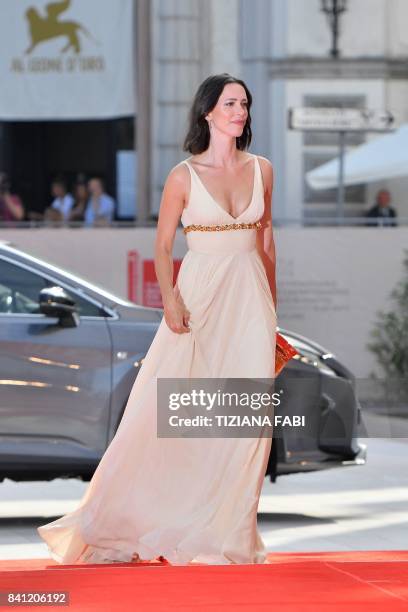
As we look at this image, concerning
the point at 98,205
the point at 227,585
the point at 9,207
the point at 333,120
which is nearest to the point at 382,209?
the point at 333,120

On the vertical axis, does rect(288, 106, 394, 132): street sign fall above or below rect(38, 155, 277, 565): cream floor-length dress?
above

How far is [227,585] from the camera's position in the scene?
18.3ft

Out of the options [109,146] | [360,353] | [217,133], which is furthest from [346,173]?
[217,133]

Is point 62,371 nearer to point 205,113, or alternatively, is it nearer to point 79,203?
point 205,113

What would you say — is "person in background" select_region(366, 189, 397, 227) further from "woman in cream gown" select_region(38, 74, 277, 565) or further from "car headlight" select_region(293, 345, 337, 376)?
"woman in cream gown" select_region(38, 74, 277, 565)

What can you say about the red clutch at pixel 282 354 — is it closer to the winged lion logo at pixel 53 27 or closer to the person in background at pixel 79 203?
the person in background at pixel 79 203

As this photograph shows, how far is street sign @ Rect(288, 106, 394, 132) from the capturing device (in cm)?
1850

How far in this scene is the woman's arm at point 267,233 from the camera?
6.39 m

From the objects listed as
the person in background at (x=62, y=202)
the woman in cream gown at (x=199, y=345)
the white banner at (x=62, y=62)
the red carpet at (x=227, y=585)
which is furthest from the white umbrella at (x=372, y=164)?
the red carpet at (x=227, y=585)

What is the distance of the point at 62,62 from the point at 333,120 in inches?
148

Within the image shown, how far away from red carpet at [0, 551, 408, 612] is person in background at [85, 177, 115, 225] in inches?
544

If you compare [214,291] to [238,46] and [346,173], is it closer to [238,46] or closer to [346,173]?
[346,173]

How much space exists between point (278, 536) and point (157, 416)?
2.62 metres

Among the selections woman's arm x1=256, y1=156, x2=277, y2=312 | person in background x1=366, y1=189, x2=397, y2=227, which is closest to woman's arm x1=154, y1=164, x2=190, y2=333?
woman's arm x1=256, y1=156, x2=277, y2=312
